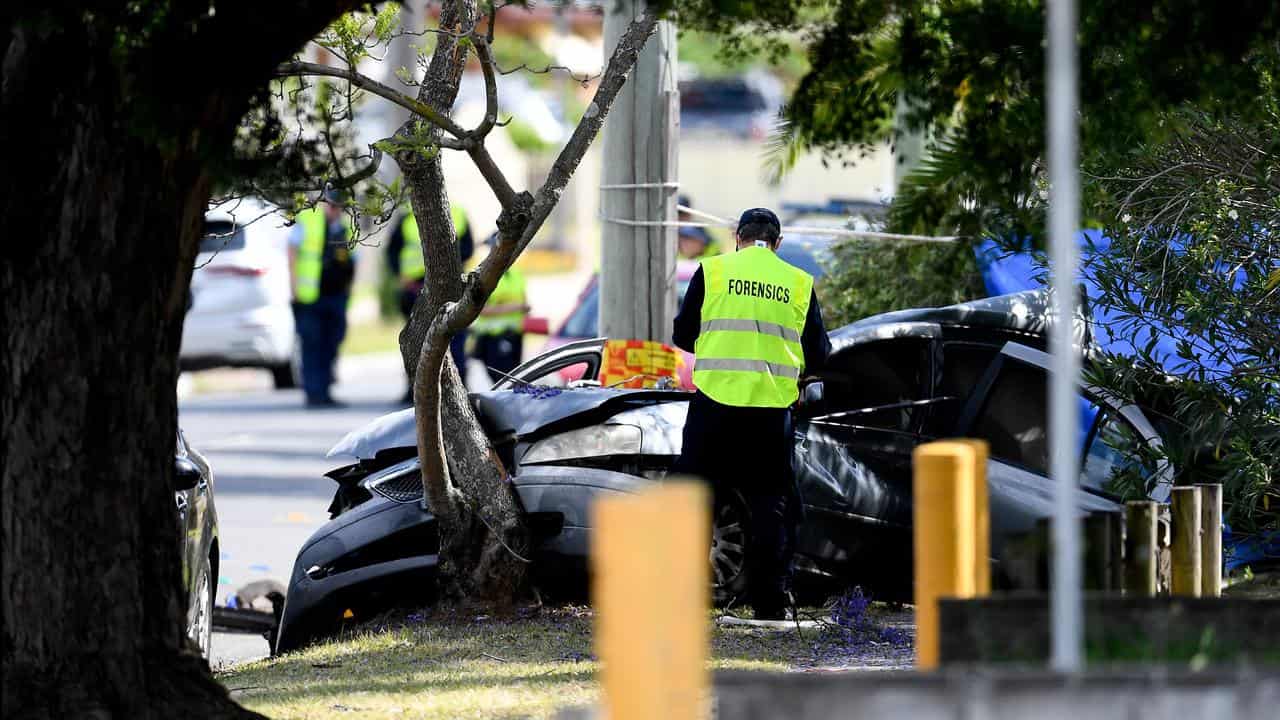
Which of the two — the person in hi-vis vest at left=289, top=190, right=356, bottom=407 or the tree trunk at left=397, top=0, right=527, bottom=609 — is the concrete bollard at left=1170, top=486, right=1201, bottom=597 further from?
the person in hi-vis vest at left=289, top=190, right=356, bottom=407

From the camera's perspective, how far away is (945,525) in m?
4.33

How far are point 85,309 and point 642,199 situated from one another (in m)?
5.19

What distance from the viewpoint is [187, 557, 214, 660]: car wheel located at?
7266 millimetres

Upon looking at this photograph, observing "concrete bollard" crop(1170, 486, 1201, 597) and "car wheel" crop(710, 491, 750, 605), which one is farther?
"car wheel" crop(710, 491, 750, 605)

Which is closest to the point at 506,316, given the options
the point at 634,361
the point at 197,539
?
the point at 634,361

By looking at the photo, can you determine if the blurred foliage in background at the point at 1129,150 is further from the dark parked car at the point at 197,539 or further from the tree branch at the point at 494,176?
the dark parked car at the point at 197,539

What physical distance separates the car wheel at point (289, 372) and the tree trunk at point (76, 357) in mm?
15972

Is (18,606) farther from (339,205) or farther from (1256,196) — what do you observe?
(1256,196)

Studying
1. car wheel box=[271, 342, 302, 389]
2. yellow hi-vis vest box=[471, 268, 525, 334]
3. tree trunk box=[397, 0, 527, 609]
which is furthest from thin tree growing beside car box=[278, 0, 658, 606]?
car wheel box=[271, 342, 302, 389]

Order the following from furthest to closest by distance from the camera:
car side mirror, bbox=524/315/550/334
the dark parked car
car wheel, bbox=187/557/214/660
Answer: car side mirror, bbox=524/315/550/334, car wheel, bbox=187/557/214/660, the dark parked car

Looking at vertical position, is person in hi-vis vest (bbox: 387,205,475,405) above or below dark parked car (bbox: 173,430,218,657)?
above

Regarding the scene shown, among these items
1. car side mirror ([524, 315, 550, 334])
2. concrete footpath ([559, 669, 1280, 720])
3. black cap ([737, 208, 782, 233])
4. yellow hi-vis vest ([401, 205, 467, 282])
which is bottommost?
concrete footpath ([559, 669, 1280, 720])

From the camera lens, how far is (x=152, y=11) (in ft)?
15.5

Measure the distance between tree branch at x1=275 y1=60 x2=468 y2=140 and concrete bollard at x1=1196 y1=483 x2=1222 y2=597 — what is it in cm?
281
